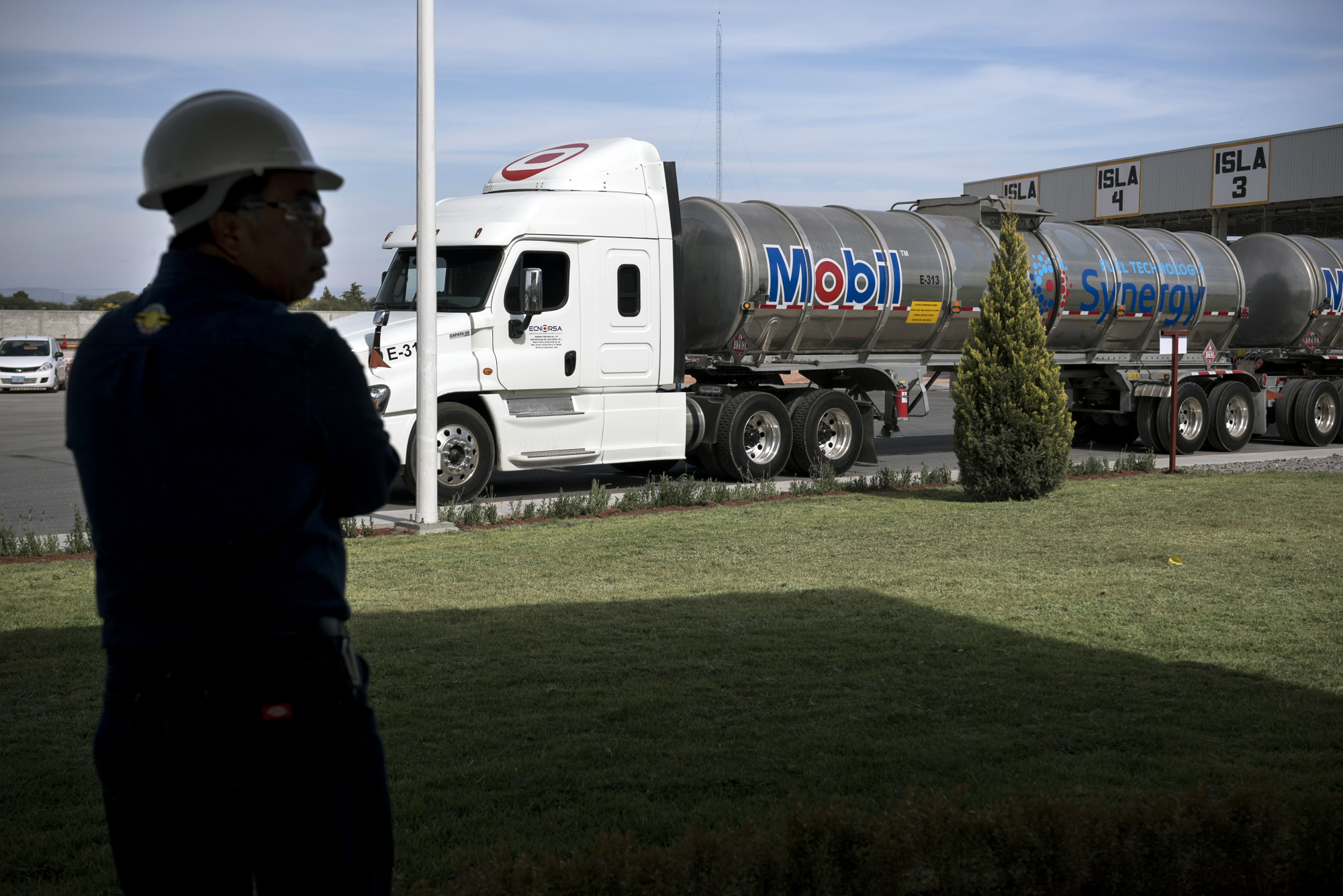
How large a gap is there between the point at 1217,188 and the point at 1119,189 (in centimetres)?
428

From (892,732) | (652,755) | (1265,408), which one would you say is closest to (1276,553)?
(892,732)

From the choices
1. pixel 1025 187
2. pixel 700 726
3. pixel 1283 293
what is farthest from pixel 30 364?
pixel 1025 187

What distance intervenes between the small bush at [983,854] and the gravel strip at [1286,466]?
1472 cm

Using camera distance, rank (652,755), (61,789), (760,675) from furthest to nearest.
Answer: (760,675), (652,755), (61,789)

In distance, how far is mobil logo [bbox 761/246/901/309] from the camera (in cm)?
1530

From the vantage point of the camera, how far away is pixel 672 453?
1475 centimetres

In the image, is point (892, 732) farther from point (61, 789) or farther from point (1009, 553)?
point (1009, 553)

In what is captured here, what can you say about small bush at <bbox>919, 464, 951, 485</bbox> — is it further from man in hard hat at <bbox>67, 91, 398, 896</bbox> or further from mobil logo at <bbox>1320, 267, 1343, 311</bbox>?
man in hard hat at <bbox>67, 91, 398, 896</bbox>

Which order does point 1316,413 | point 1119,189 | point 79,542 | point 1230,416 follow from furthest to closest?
1. point 1119,189
2. point 1316,413
3. point 1230,416
4. point 79,542

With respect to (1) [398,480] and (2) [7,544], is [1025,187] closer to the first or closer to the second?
(1) [398,480]

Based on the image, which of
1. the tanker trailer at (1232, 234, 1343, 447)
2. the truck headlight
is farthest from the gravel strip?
the truck headlight

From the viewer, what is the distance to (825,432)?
54.4 ft

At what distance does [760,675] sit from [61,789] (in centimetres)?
316

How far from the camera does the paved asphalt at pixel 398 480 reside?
13.2m
